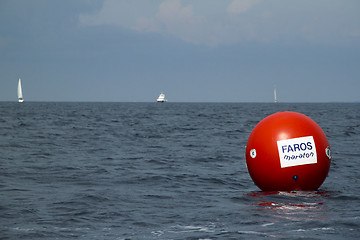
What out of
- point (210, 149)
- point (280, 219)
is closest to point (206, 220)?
point (280, 219)

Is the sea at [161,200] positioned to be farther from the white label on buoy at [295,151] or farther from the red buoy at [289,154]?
the white label on buoy at [295,151]

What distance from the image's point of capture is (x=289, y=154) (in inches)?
297

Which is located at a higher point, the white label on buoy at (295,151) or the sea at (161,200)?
the white label on buoy at (295,151)

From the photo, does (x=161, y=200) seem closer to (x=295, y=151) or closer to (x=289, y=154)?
(x=289, y=154)

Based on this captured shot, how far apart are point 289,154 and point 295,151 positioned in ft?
0.36

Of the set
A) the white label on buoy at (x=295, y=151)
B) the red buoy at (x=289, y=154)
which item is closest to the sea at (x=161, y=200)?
the red buoy at (x=289, y=154)

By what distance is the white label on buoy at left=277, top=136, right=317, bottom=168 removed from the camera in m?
7.53

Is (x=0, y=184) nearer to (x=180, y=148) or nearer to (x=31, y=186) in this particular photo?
(x=31, y=186)

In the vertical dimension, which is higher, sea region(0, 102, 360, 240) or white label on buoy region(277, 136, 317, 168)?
white label on buoy region(277, 136, 317, 168)

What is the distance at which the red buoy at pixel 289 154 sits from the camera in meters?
7.56

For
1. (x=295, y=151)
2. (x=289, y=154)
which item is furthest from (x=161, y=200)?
(x=295, y=151)

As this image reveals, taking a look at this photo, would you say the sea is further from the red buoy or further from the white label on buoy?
the white label on buoy

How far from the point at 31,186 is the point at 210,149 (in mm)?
8329

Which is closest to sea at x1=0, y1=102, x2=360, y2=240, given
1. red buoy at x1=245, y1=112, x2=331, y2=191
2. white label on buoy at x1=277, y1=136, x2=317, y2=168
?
red buoy at x1=245, y1=112, x2=331, y2=191
